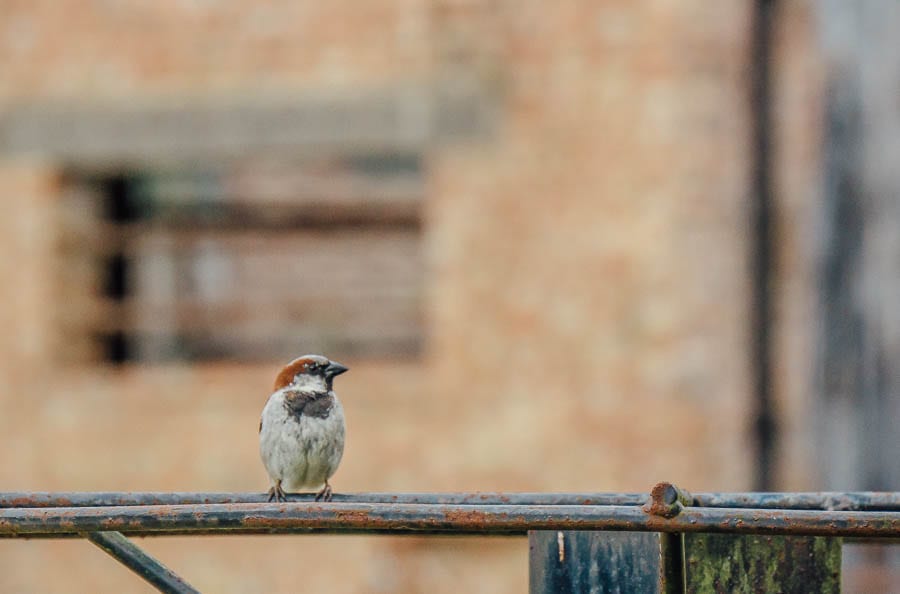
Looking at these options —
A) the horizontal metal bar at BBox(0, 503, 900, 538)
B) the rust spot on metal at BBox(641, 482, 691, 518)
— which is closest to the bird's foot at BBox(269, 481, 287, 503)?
the horizontal metal bar at BBox(0, 503, 900, 538)

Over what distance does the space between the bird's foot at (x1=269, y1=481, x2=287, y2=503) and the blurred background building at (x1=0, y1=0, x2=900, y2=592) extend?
7.49 ft

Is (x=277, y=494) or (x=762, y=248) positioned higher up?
(x=762, y=248)

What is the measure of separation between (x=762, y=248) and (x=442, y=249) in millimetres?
1158

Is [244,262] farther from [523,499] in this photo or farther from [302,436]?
[523,499]

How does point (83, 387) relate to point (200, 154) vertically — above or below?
below

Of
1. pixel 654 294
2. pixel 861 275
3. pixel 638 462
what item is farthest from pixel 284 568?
pixel 861 275

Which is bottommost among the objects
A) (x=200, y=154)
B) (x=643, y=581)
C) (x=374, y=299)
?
(x=643, y=581)

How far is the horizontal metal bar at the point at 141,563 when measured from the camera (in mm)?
1641

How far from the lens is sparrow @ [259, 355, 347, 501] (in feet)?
8.16

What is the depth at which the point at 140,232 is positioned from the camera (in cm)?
552

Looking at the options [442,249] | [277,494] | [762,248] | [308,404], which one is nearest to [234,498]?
[277,494]

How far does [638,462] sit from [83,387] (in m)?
2.21

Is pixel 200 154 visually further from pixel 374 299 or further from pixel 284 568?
pixel 284 568

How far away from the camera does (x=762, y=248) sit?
478cm
